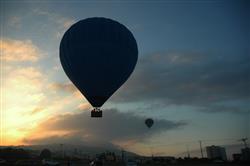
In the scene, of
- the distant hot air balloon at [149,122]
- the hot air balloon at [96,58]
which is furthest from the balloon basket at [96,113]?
the distant hot air balloon at [149,122]

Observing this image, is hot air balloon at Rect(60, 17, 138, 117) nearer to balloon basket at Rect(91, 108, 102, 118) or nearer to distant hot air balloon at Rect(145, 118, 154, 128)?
balloon basket at Rect(91, 108, 102, 118)

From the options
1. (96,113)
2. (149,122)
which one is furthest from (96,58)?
(149,122)

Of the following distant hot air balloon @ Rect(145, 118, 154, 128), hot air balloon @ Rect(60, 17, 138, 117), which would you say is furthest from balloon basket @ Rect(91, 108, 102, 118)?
distant hot air balloon @ Rect(145, 118, 154, 128)

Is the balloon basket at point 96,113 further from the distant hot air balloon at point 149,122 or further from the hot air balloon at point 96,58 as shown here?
the distant hot air balloon at point 149,122

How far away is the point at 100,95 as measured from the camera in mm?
37594

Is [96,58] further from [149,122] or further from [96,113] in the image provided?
[149,122]

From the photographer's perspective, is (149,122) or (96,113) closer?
(96,113)

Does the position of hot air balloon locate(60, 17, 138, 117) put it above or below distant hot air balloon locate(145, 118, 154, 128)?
above

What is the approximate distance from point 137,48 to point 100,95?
885cm

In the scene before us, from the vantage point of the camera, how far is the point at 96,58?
3788 centimetres

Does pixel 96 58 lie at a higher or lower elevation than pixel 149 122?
higher

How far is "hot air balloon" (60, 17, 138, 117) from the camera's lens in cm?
3772

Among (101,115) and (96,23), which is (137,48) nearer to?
(96,23)

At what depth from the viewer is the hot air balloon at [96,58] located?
37.7 meters
